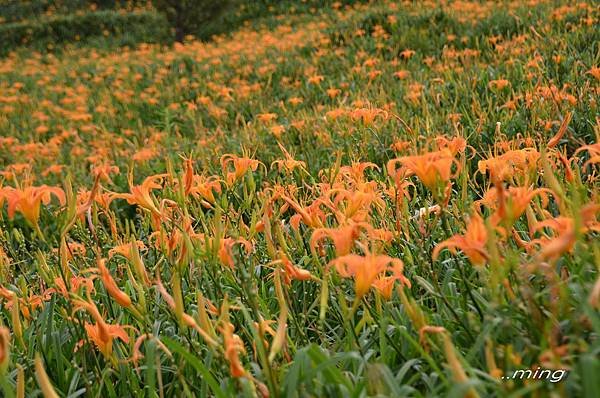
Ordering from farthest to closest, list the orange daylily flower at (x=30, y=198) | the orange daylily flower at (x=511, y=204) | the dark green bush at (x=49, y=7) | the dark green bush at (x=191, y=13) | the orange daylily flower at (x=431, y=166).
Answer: the dark green bush at (x=49, y=7)
the dark green bush at (x=191, y=13)
the orange daylily flower at (x=30, y=198)
the orange daylily flower at (x=431, y=166)
the orange daylily flower at (x=511, y=204)

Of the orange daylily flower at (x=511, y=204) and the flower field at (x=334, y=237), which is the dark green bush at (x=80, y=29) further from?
the orange daylily flower at (x=511, y=204)

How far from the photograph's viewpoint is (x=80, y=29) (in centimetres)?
1522

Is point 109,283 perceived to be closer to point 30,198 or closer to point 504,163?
point 30,198

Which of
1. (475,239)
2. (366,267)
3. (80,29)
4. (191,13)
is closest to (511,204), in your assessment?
(475,239)

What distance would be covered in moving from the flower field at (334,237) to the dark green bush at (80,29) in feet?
26.2

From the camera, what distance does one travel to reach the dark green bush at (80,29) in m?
14.5

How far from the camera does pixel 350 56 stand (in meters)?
6.79

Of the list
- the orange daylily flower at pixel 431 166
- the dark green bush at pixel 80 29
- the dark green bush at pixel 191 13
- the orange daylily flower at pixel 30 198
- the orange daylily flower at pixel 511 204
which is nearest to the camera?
the orange daylily flower at pixel 511 204

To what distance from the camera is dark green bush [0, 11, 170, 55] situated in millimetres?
14547

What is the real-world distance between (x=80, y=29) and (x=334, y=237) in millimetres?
15924

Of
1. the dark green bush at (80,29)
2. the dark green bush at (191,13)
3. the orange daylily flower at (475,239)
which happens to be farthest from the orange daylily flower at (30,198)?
the dark green bush at (80,29)

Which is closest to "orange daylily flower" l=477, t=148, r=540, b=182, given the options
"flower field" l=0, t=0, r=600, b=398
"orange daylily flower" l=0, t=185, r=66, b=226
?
"flower field" l=0, t=0, r=600, b=398

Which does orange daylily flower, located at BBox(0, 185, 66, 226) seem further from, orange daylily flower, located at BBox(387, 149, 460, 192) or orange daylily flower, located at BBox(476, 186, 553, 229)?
orange daylily flower, located at BBox(476, 186, 553, 229)

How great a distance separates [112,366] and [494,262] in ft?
2.87
